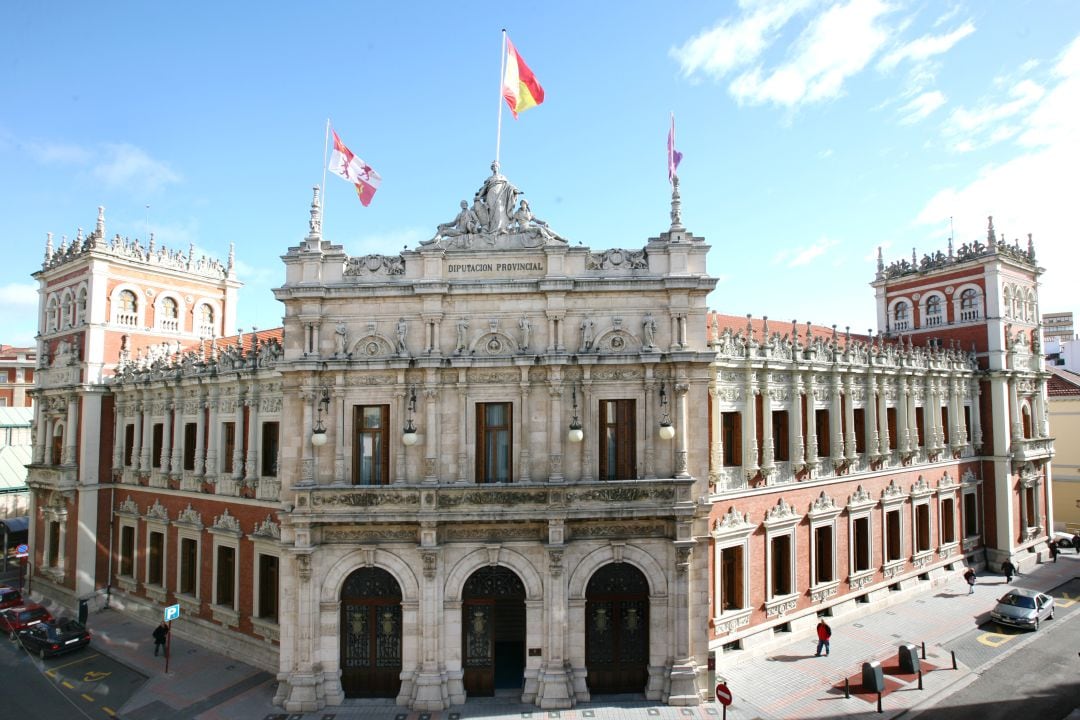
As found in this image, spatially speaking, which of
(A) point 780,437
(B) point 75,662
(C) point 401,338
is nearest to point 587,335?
(C) point 401,338

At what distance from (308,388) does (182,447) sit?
1163 centimetres

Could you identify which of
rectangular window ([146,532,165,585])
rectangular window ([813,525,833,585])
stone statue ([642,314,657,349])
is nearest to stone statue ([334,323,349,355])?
stone statue ([642,314,657,349])

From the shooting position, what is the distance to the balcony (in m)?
35.4

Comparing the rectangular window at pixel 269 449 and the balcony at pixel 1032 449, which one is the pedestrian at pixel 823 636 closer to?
the balcony at pixel 1032 449

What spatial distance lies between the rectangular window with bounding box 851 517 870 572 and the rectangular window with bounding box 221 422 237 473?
2824cm

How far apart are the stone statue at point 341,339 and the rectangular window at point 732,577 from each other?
16.0 metres

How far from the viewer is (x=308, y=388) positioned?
20.8m

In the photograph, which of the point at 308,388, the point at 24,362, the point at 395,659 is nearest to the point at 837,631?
the point at 395,659

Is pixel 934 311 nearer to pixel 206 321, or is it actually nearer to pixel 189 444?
pixel 189 444

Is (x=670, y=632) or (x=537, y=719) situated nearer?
(x=537, y=719)

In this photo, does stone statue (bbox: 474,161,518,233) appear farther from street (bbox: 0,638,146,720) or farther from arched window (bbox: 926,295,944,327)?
arched window (bbox: 926,295,944,327)

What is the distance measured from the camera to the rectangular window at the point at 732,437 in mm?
24203

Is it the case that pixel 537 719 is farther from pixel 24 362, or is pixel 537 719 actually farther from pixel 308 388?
pixel 24 362

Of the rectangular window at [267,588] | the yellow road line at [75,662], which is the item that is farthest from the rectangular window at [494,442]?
the yellow road line at [75,662]
